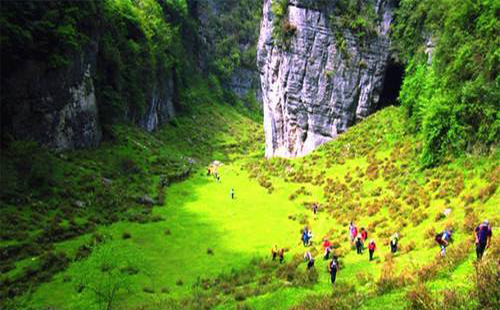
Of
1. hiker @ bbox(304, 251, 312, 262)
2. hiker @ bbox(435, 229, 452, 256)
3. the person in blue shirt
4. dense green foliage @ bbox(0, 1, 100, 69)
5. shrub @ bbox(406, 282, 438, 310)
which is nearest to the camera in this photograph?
shrub @ bbox(406, 282, 438, 310)

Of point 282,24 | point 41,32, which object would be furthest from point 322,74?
point 41,32

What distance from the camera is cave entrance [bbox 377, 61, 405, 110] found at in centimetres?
7069

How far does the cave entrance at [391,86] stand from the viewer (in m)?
70.7

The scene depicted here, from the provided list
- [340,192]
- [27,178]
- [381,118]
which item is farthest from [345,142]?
[27,178]

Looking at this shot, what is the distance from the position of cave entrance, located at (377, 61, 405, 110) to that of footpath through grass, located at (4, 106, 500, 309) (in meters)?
6.29

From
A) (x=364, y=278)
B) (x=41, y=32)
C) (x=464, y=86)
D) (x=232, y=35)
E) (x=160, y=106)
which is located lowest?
(x=364, y=278)

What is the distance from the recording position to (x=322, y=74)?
7244 centimetres

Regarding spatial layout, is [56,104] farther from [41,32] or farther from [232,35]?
[232,35]

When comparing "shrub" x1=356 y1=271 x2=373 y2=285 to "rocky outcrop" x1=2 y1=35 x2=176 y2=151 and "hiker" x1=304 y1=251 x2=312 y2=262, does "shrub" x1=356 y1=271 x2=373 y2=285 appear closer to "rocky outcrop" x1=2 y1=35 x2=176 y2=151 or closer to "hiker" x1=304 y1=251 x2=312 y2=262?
"hiker" x1=304 y1=251 x2=312 y2=262

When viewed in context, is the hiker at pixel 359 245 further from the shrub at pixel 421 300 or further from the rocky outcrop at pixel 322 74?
the rocky outcrop at pixel 322 74

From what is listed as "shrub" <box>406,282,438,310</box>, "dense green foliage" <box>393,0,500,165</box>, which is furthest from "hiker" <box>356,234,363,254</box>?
"shrub" <box>406,282,438,310</box>

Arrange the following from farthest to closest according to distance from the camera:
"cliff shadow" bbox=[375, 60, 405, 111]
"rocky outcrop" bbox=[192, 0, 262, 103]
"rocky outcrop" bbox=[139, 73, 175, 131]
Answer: "rocky outcrop" bbox=[192, 0, 262, 103]
"rocky outcrop" bbox=[139, 73, 175, 131]
"cliff shadow" bbox=[375, 60, 405, 111]

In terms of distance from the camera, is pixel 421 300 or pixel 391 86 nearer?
pixel 421 300

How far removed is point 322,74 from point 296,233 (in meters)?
41.1
